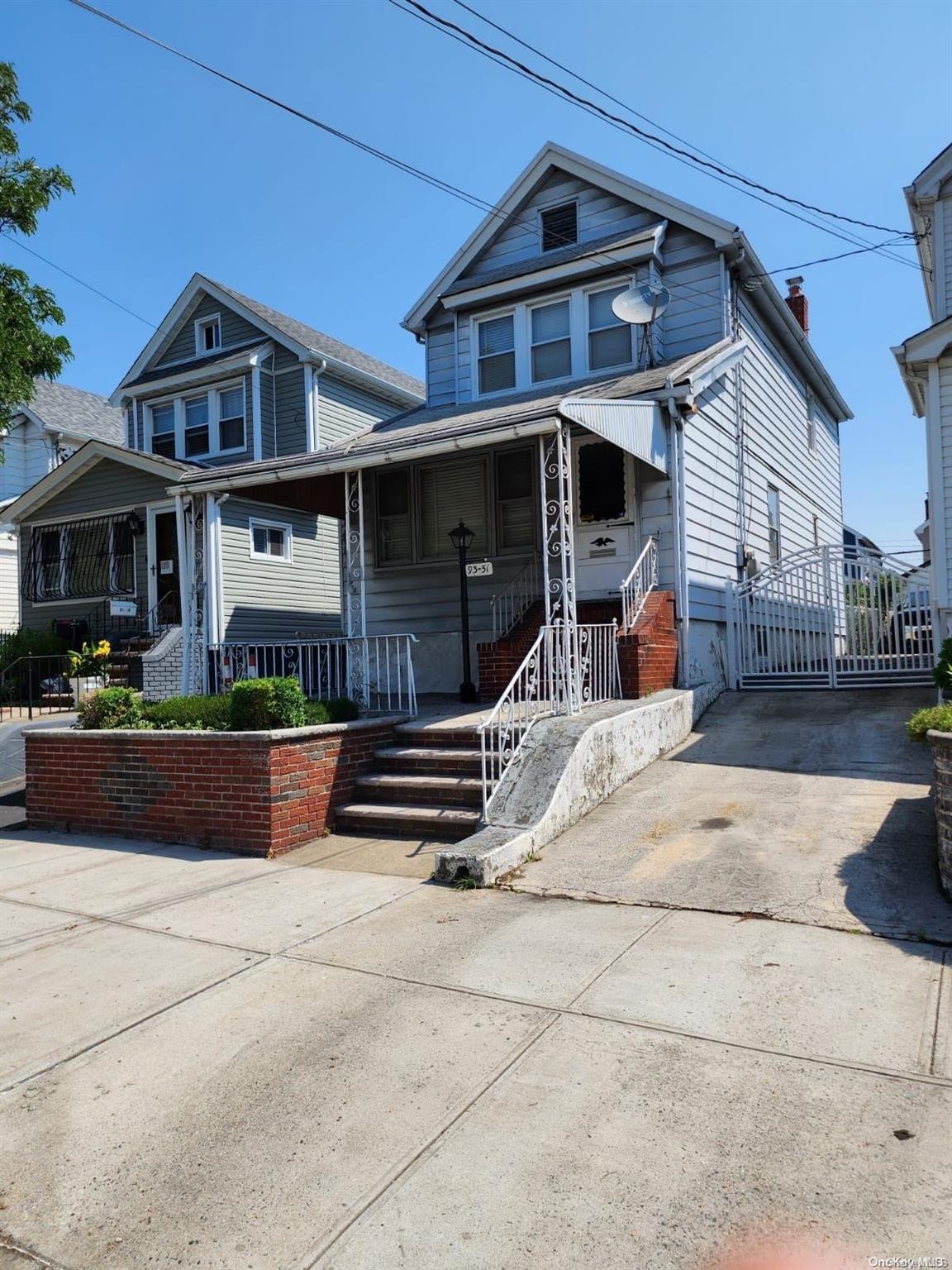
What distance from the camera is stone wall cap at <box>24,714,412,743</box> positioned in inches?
278

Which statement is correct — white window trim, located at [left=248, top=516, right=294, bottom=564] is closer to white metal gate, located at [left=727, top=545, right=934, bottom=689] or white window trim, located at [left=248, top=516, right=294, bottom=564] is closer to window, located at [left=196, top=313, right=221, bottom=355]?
window, located at [left=196, top=313, right=221, bottom=355]

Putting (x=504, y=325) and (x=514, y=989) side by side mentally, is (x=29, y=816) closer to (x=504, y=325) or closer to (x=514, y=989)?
(x=514, y=989)

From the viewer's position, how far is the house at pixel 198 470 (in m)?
18.0

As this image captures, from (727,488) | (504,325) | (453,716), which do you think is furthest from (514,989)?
(504,325)

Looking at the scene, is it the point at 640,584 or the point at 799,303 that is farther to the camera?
the point at 799,303

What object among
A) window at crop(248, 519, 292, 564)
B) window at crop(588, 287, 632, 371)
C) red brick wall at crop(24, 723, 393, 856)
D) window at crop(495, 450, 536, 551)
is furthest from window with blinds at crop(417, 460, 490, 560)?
window at crop(248, 519, 292, 564)

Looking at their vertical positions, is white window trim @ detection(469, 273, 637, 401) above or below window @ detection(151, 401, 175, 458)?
below

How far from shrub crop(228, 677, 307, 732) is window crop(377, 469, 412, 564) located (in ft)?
18.2

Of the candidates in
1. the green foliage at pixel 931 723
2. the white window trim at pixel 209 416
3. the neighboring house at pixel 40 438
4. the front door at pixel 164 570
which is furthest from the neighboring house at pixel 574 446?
the neighboring house at pixel 40 438

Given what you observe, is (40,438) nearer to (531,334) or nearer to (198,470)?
(198,470)

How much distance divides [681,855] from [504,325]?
9.82 m

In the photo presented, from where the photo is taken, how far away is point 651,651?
938cm

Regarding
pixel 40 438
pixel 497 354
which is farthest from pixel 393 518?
pixel 40 438

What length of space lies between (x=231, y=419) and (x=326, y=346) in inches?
126
